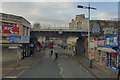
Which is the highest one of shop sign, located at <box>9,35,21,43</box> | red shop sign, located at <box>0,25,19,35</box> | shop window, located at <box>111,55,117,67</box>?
red shop sign, located at <box>0,25,19,35</box>

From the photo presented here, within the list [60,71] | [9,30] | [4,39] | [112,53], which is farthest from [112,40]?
[4,39]

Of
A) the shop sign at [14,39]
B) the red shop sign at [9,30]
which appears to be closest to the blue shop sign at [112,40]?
the shop sign at [14,39]

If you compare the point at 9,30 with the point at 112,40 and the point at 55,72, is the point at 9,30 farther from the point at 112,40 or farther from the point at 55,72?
the point at 112,40

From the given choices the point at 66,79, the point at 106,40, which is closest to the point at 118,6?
the point at 106,40

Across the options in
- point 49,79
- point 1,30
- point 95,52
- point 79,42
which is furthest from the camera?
point 79,42

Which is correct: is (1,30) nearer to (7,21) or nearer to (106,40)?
(7,21)

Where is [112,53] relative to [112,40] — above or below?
below

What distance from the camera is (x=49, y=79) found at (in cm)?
A: 1378

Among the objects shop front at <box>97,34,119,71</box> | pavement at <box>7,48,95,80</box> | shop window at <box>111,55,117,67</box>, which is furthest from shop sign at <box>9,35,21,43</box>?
shop window at <box>111,55,117,67</box>

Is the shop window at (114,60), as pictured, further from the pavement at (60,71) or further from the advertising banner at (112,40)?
the advertising banner at (112,40)

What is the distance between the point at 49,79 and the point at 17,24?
16709 mm

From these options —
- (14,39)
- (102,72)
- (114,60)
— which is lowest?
(102,72)

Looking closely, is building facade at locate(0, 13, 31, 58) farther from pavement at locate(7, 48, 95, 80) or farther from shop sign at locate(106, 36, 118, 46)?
shop sign at locate(106, 36, 118, 46)

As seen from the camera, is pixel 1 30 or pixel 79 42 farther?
pixel 79 42
